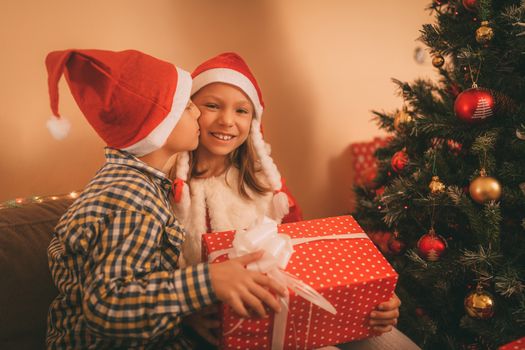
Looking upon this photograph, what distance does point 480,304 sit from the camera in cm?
109

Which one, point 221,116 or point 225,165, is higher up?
point 221,116

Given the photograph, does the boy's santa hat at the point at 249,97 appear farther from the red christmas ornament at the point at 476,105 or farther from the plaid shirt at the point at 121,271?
the red christmas ornament at the point at 476,105


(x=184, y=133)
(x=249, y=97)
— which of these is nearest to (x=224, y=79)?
(x=249, y=97)

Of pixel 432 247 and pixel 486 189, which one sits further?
pixel 432 247

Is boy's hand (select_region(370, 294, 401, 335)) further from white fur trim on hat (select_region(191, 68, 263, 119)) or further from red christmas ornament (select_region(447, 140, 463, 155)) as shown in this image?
white fur trim on hat (select_region(191, 68, 263, 119))

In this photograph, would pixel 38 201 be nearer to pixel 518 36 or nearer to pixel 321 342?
pixel 321 342

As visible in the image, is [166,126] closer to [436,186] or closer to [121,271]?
[121,271]

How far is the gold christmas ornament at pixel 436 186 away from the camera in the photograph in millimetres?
1158

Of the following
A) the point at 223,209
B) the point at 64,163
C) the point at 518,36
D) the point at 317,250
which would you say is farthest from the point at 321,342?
the point at 64,163

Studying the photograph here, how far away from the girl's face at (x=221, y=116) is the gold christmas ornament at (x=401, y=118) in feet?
1.78

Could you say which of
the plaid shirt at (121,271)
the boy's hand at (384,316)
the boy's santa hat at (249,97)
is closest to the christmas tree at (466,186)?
the boy's hand at (384,316)

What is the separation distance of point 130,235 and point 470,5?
1.12m

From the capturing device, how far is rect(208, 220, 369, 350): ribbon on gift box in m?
0.82

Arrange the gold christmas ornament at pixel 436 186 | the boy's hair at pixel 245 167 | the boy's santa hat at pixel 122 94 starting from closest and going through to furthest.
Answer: the boy's santa hat at pixel 122 94 → the gold christmas ornament at pixel 436 186 → the boy's hair at pixel 245 167
